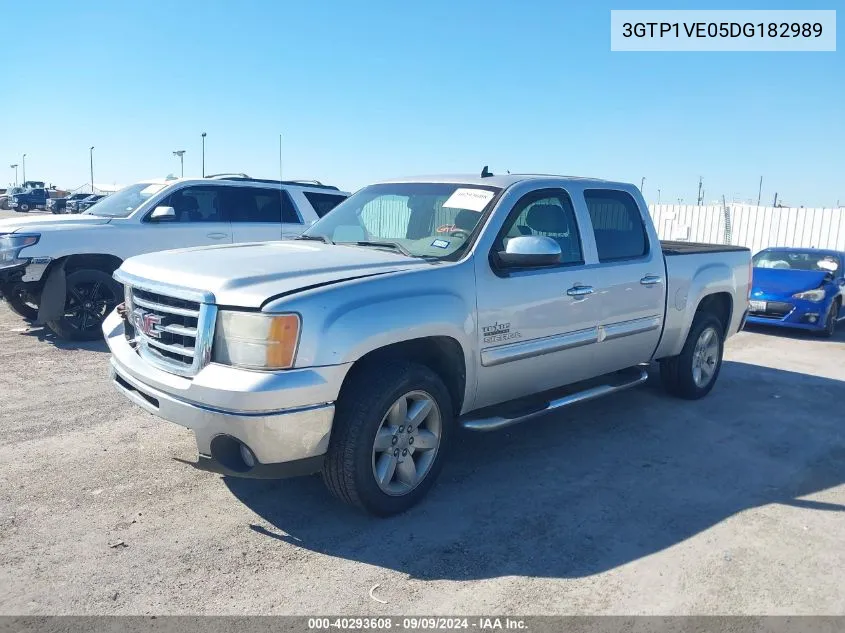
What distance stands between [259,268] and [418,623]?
1968 millimetres

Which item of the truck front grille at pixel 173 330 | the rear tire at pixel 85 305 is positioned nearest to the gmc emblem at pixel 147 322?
the truck front grille at pixel 173 330

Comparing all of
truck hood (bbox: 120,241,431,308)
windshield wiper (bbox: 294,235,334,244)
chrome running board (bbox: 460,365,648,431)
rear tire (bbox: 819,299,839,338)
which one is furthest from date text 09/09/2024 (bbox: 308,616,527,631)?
rear tire (bbox: 819,299,839,338)

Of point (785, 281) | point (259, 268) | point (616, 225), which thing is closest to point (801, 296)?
point (785, 281)

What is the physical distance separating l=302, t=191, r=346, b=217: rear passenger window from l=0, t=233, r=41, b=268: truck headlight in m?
3.45

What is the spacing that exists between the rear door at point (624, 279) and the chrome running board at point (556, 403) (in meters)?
0.11

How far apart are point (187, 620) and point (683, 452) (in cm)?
367

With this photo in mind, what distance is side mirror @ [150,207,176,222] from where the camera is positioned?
8305 mm

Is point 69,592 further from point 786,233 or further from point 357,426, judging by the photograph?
point 786,233

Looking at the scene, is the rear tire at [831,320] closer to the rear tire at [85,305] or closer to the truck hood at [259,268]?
the truck hood at [259,268]

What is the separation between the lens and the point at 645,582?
3260 mm

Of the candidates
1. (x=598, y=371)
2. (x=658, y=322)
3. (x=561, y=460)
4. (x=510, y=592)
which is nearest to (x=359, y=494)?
(x=510, y=592)

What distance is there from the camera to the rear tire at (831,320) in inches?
415

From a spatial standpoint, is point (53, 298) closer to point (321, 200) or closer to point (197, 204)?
point (197, 204)

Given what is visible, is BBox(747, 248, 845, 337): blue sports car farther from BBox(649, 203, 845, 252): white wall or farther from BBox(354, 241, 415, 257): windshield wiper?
BBox(649, 203, 845, 252): white wall
